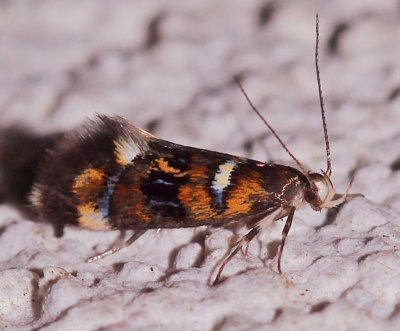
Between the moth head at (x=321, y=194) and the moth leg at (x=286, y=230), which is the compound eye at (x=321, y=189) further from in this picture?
the moth leg at (x=286, y=230)

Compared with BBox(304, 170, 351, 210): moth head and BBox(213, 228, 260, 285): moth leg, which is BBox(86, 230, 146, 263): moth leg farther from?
BBox(304, 170, 351, 210): moth head

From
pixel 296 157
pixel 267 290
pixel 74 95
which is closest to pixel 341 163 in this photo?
pixel 296 157

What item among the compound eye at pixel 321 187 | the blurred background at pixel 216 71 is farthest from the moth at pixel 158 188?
the blurred background at pixel 216 71

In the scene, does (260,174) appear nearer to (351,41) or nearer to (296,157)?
(296,157)

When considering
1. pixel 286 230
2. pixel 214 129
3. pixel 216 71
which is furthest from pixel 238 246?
pixel 216 71

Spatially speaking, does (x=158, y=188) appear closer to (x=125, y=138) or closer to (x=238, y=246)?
(x=125, y=138)

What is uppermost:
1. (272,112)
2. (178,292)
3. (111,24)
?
(111,24)
